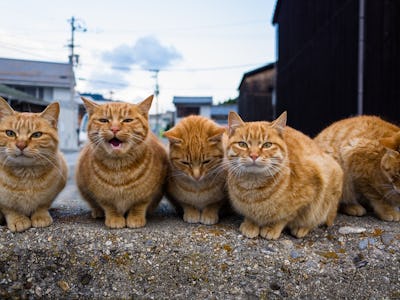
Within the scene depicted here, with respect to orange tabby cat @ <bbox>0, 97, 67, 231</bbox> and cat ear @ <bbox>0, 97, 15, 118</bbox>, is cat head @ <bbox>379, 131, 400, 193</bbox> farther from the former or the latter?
cat ear @ <bbox>0, 97, 15, 118</bbox>

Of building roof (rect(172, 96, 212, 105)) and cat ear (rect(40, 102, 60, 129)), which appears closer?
cat ear (rect(40, 102, 60, 129))

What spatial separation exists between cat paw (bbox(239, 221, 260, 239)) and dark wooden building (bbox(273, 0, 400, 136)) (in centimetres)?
333

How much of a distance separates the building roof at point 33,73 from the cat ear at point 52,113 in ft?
53.8

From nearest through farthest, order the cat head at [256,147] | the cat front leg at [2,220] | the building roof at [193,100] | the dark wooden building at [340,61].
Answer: the cat head at [256,147], the cat front leg at [2,220], the dark wooden building at [340,61], the building roof at [193,100]

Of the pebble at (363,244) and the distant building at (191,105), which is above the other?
the distant building at (191,105)

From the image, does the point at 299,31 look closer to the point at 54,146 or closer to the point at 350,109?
the point at 350,109

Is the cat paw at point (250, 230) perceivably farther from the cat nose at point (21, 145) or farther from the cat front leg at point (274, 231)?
the cat nose at point (21, 145)

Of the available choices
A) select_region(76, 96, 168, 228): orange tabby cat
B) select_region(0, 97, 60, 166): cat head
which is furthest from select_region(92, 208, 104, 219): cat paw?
select_region(0, 97, 60, 166): cat head

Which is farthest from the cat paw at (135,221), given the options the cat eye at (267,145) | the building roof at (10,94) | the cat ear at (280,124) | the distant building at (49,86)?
the distant building at (49,86)

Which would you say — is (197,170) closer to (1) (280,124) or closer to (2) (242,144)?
(2) (242,144)

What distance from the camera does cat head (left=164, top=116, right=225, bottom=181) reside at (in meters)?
2.54

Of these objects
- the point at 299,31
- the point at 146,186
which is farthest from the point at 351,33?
the point at 146,186

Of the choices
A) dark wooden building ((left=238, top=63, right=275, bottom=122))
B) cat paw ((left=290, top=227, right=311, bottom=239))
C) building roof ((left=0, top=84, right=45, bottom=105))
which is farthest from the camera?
dark wooden building ((left=238, top=63, right=275, bottom=122))

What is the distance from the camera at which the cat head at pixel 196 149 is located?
254cm
